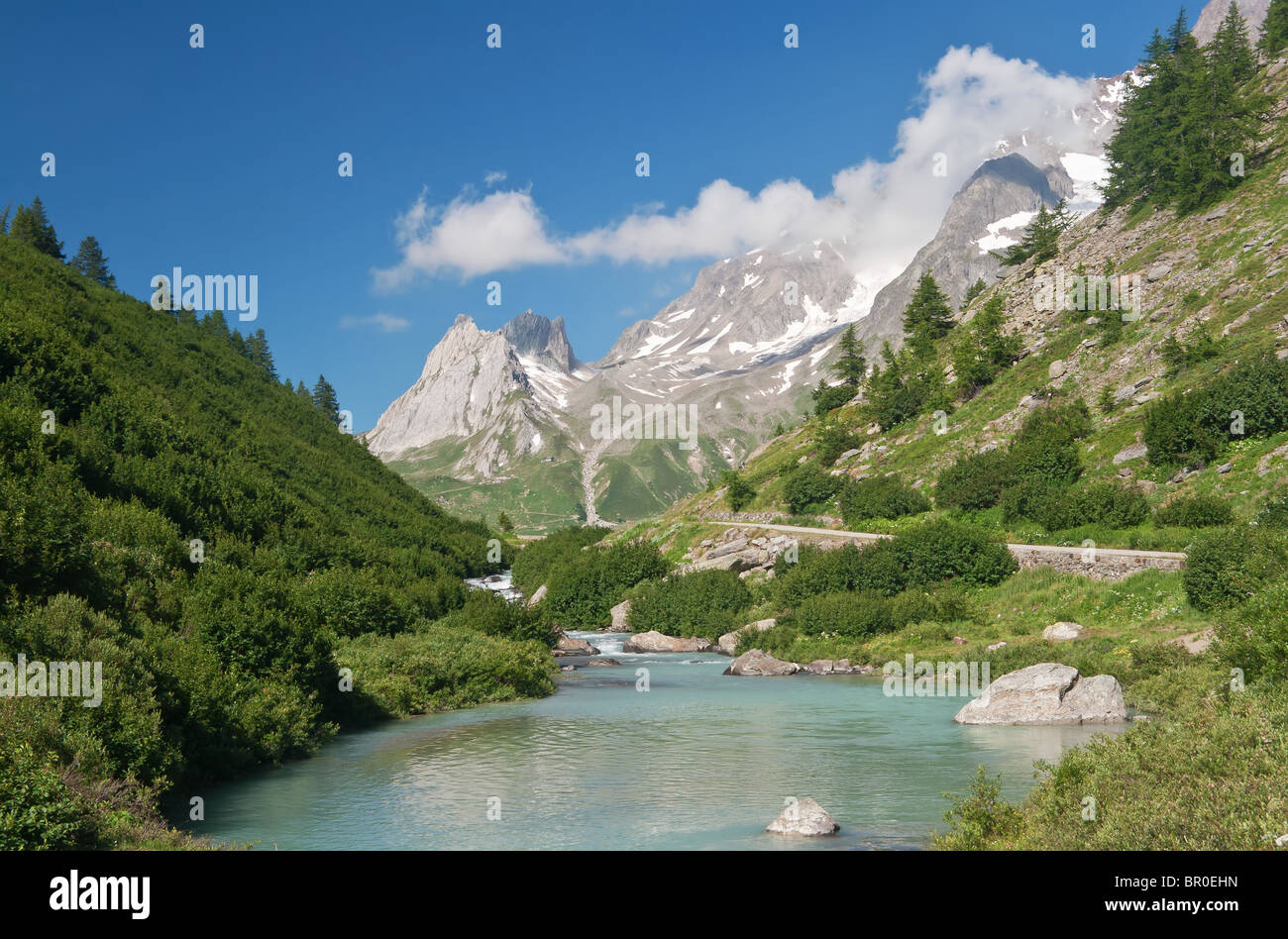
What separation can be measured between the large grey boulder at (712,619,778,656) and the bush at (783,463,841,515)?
1191 inches

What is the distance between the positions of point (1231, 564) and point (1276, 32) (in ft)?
351

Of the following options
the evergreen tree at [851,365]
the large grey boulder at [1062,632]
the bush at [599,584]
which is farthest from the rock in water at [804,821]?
the evergreen tree at [851,365]

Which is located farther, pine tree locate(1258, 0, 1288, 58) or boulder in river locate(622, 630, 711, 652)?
pine tree locate(1258, 0, 1288, 58)

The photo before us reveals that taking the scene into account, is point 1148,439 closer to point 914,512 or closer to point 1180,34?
point 914,512

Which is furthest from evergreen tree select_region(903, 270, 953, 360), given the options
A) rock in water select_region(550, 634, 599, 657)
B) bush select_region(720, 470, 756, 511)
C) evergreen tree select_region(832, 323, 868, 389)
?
rock in water select_region(550, 634, 599, 657)

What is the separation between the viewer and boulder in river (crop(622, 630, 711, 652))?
66.9 meters

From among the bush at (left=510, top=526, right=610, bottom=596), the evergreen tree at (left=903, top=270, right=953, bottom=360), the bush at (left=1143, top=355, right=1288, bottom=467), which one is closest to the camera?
the bush at (left=1143, top=355, right=1288, bottom=467)

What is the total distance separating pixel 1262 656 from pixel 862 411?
8537 cm

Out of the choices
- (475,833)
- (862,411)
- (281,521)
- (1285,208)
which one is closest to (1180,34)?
(1285,208)

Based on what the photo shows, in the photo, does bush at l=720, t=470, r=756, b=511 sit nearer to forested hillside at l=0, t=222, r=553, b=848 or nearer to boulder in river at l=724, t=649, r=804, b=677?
forested hillside at l=0, t=222, r=553, b=848

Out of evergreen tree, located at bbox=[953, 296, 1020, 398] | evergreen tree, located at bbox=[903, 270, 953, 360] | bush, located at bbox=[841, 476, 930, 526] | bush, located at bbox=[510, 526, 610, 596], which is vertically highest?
evergreen tree, located at bbox=[903, 270, 953, 360]

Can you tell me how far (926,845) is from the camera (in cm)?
1925

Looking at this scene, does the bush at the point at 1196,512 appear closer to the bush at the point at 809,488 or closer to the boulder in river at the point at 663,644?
the boulder in river at the point at 663,644

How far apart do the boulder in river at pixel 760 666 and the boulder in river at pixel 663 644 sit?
43.0 ft
